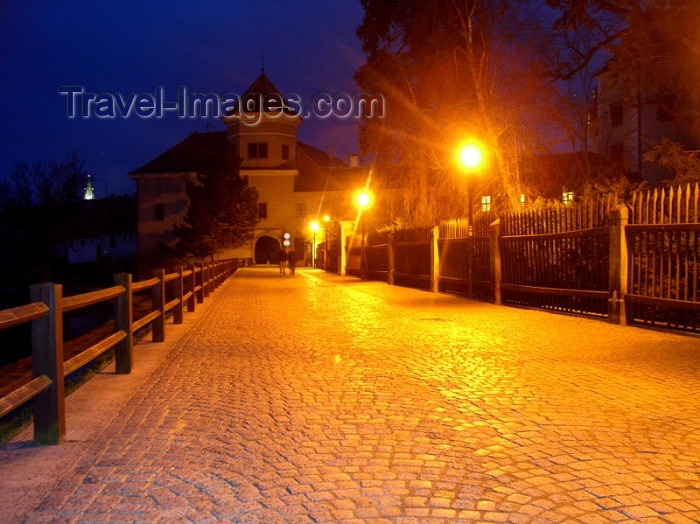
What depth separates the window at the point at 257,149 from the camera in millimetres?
64062

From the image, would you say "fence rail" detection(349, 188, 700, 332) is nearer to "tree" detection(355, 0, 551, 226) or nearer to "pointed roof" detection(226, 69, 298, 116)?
"tree" detection(355, 0, 551, 226)

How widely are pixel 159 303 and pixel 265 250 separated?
55.6 meters

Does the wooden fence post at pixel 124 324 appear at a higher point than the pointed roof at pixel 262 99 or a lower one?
lower

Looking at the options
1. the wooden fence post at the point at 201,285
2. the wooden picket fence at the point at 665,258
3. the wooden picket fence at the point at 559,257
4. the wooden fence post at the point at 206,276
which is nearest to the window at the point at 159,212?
the wooden fence post at the point at 206,276

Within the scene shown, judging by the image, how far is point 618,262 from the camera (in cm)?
1210

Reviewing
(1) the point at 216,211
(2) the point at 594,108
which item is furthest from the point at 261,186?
(2) the point at 594,108

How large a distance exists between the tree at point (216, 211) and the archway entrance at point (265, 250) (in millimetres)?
11599

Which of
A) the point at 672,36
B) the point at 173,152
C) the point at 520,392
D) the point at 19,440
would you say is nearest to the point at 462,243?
the point at 672,36

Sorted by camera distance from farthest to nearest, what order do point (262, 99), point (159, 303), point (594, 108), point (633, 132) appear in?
point (262, 99), point (633, 132), point (594, 108), point (159, 303)

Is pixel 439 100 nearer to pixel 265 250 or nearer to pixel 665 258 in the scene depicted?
pixel 665 258

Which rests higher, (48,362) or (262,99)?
(262,99)

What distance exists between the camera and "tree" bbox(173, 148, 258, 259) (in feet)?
168

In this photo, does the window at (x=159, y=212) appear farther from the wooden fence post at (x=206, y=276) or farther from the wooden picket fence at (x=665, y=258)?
the wooden picket fence at (x=665, y=258)

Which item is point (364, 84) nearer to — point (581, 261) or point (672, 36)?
point (672, 36)
